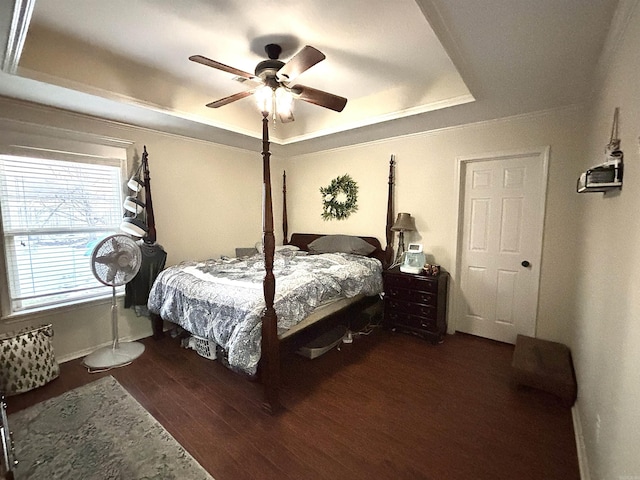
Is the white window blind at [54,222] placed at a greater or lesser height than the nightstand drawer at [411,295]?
greater

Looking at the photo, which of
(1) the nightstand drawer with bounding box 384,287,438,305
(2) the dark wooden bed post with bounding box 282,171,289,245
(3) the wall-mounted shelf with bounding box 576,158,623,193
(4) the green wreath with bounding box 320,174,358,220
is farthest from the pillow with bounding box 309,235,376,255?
(3) the wall-mounted shelf with bounding box 576,158,623,193

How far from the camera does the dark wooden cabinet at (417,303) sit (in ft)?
10.4

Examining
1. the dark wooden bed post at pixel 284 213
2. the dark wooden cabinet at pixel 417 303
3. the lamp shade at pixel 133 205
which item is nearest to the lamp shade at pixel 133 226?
the lamp shade at pixel 133 205

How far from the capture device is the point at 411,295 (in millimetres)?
3297

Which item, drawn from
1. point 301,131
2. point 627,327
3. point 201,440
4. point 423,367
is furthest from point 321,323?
point 301,131

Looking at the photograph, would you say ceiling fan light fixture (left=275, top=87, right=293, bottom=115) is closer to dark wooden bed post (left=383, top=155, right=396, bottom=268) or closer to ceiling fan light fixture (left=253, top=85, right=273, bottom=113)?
ceiling fan light fixture (left=253, top=85, right=273, bottom=113)

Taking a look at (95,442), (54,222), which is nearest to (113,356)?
(95,442)

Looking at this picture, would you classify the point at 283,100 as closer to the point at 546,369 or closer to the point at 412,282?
the point at 412,282

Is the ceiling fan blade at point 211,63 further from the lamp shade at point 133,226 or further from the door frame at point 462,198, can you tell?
the door frame at point 462,198

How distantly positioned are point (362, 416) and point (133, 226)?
9.43 ft

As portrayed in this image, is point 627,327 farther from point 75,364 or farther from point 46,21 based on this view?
point 75,364

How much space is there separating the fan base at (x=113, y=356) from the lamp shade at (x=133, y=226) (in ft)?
3.95

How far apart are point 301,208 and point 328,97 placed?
104 inches

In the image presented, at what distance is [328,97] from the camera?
7.49 ft
